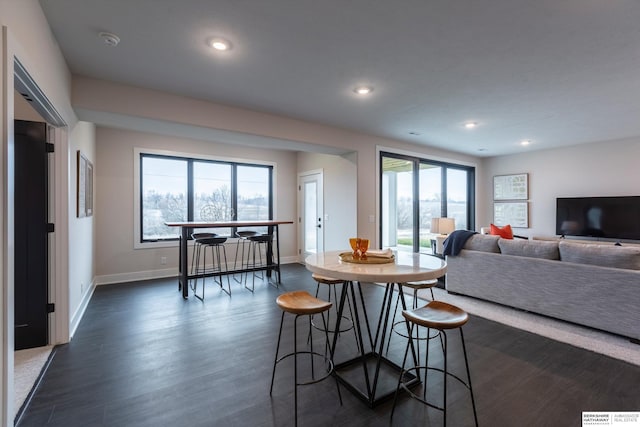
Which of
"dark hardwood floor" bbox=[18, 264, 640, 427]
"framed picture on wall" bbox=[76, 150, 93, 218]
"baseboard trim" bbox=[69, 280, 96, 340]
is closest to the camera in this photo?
"dark hardwood floor" bbox=[18, 264, 640, 427]

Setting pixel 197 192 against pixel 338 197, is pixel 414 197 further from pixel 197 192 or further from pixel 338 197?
pixel 197 192

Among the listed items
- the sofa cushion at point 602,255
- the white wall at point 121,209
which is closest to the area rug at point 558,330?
the sofa cushion at point 602,255

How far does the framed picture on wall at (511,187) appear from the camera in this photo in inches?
267

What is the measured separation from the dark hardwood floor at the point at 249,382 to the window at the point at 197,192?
2.45m

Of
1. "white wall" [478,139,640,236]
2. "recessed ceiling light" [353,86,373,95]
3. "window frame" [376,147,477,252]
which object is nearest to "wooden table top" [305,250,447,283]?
"recessed ceiling light" [353,86,373,95]

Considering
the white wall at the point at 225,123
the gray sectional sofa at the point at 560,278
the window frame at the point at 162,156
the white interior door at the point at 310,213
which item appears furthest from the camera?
the white interior door at the point at 310,213

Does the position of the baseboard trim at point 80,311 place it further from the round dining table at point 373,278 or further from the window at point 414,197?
the window at point 414,197

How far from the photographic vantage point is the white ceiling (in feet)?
6.63

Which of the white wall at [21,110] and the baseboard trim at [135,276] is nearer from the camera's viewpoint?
the white wall at [21,110]

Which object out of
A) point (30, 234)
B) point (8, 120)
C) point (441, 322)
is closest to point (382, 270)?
point (441, 322)

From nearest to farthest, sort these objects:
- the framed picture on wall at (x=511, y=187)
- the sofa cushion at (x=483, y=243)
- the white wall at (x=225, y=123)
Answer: the white wall at (x=225, y=123)
the sofa cushion at (x=483, y=243)
the framed picture on wall at (x=511, y=187)

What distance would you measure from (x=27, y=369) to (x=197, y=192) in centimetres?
384

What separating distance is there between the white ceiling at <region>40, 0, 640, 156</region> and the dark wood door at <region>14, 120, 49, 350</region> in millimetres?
852

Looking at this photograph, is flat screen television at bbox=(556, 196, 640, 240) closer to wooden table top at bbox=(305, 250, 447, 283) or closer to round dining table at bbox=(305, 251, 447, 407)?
round dining table at bbox=(305, 251, 447, 407)
